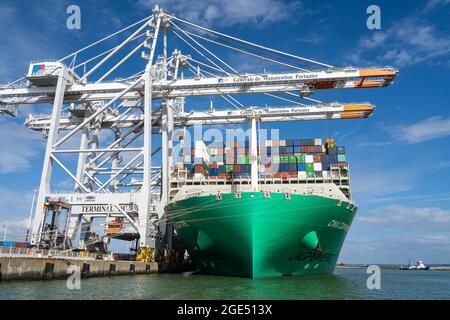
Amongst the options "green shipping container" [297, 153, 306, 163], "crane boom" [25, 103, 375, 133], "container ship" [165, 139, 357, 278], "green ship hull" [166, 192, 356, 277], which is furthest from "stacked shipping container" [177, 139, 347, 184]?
"green ship hull" [166, 192, 356, 277]

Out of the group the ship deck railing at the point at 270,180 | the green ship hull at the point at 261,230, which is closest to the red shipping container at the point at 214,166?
the ship deck railing at the point at 270,180

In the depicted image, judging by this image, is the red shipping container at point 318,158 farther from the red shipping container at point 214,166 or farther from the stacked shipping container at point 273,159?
the red shipping container at point 214,166

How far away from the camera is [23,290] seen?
12180 millimetres

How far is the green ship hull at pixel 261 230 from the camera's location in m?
18.0

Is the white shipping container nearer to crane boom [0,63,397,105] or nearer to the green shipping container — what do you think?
the green shipping container

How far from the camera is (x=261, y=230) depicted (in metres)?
17.8

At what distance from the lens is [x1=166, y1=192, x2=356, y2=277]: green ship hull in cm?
1795

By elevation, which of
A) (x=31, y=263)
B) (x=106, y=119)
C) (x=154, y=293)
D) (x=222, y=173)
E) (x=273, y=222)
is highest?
(x=106, y=119)

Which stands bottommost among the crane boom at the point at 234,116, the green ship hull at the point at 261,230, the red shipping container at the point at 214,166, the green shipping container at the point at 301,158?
the green ship hull at the point at 261,230

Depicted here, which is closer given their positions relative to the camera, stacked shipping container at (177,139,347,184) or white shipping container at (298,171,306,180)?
white shipping container at (298,171,306,180)
